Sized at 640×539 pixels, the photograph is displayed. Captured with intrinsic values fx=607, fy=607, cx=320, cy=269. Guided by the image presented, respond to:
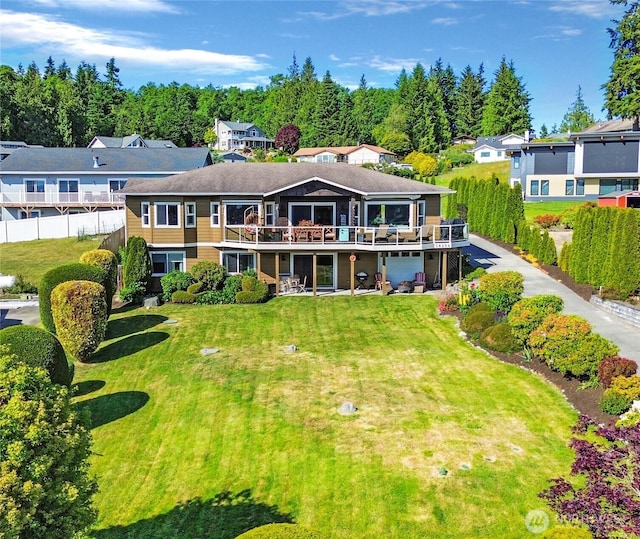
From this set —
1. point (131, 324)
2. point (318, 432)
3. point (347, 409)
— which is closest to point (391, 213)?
point (131, 324)

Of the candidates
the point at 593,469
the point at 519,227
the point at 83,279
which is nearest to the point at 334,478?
the point at 593,469

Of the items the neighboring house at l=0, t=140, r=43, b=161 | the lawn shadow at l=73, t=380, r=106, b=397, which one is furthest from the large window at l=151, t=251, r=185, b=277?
the neighboring house at l=0, t=140, r=43, b=161

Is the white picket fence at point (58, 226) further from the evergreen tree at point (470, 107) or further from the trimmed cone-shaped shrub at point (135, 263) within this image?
the evergreen tree at point (470, 107)

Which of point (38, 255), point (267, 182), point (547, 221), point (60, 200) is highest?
point (267, 182)

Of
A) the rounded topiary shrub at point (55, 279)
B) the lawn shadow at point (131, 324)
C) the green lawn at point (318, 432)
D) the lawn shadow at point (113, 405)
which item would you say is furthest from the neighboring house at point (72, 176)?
the lawn shadow at point (113, 405)

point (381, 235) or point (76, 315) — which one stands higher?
point (381, 235)

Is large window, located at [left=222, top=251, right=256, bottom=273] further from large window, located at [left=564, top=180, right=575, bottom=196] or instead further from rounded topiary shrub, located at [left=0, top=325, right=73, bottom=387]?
large window, located at [left=564, top=180, right=575, bottom=196]

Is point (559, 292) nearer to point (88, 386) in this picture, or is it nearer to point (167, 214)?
point (167, 214)
